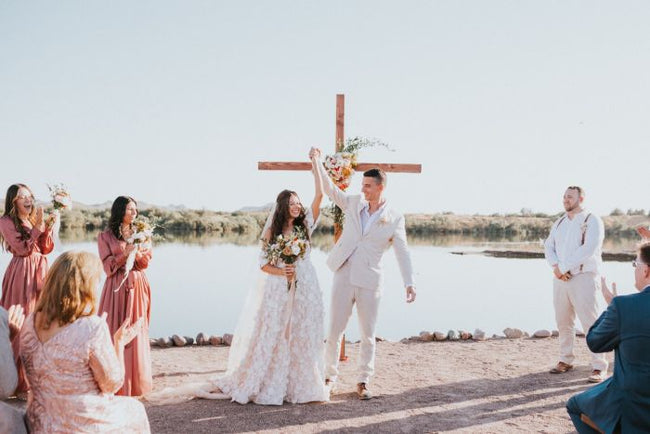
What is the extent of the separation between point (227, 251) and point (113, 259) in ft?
75.1

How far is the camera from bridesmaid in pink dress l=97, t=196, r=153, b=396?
567 cm

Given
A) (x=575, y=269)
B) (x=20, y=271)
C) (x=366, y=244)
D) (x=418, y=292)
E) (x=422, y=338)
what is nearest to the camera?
(x=20, y=271)

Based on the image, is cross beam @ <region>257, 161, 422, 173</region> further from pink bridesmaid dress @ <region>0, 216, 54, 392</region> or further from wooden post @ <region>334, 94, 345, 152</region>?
pink bridesmaid dress @ <region>0, 216, 54, 392</region>

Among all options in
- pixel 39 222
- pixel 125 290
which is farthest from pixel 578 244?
pixel 39 222

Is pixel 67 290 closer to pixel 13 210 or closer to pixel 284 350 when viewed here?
pixel 284 350

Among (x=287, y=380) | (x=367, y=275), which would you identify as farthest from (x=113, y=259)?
(x=367, y=275)

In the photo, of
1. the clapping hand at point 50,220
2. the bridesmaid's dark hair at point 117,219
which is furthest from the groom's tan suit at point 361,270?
the clapping hand at point 50,220

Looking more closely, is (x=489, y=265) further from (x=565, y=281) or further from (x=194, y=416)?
(x=194, y=416)

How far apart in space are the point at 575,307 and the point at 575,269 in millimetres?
469

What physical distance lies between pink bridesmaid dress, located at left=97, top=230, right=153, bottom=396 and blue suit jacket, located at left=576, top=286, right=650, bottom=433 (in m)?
4.18

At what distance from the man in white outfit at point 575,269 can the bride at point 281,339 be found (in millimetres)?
3149

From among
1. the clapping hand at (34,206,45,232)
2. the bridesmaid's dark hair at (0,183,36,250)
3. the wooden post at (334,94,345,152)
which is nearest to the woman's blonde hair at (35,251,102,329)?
the clapping hand at (34,206,45,232)

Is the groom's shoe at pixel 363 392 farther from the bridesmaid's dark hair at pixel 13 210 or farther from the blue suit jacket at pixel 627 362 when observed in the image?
the bridesmaid's dark hair at pixel 13 210

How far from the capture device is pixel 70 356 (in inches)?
120
